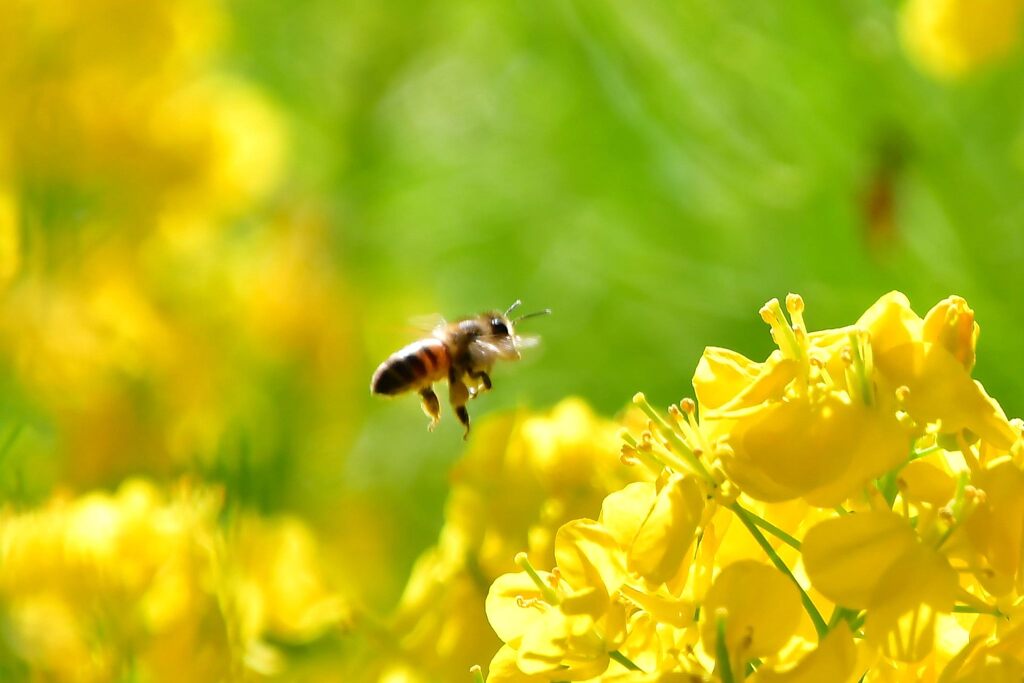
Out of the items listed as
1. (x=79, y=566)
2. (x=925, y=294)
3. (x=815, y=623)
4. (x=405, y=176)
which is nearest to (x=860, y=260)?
(x=925, y=294)

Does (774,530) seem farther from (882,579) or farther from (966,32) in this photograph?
(966,32)

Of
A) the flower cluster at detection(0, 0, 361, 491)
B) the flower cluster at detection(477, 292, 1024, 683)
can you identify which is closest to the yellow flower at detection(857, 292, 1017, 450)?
the flower cluster at detection(477, 292, 1024, 683)

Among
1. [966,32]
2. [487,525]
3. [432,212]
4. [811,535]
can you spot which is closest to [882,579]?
[811,535]

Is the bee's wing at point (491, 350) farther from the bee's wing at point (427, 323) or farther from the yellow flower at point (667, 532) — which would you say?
the yellow flower at point (667, 532)

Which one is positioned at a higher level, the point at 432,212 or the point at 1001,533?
the point at 432,212

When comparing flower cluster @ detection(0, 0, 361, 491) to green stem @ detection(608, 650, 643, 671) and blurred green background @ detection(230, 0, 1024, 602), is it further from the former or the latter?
green stem @ detection(608, 650, 643, 671)

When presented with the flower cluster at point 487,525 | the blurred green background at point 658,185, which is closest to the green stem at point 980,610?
the flower cluster at point 487,525
